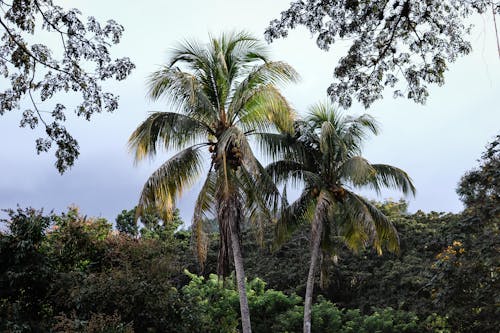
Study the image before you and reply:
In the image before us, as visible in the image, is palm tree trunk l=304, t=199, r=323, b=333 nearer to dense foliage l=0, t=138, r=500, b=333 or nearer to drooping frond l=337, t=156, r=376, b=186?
drooping frond l=337, t=156, r=376, b=186

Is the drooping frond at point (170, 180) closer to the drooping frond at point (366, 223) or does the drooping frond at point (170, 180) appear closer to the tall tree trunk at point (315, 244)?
the tall tree trunk at point (315, 244)

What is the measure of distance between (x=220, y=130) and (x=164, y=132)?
131cm

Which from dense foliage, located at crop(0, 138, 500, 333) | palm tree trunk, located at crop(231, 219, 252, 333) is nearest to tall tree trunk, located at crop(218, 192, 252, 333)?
palm tree trunk, located at crop(231, 219, 252, 333)

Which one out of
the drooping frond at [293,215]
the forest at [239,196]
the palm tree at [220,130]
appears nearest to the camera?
the forest at [239,196]

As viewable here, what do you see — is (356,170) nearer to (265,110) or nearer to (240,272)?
(265,110)

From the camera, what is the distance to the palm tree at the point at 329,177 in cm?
1552

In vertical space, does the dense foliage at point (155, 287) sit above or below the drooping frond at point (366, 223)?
below

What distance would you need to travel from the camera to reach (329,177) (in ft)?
53.3

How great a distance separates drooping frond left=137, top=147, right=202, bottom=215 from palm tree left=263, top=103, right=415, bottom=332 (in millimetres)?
2165

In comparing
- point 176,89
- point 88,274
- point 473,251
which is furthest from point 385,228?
point 88,274

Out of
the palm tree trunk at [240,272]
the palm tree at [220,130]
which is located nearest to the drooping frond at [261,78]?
the palm tree at [220,130]

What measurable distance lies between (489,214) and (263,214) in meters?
5.04

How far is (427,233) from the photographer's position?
2195cm

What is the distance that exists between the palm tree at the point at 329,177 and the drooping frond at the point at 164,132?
2024mm
